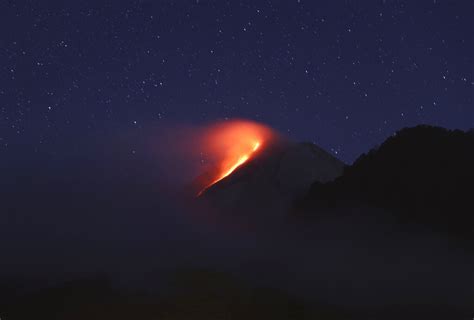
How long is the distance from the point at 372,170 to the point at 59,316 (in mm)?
42222

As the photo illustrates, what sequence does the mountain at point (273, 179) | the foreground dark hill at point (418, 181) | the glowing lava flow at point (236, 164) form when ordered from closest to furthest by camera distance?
the foreground dark hill at point (418, 181), the mountain at point (273, 179), the glowing lava flow at point (236, 164)

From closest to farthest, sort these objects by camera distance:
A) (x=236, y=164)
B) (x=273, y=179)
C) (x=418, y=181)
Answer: (x=418, y=181) → (x=273, y=179) → (x=236, y=164)

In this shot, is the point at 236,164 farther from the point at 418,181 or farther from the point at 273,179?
the point at 418,181

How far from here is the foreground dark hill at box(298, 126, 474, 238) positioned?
65.7m

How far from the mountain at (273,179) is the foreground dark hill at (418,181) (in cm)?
1235

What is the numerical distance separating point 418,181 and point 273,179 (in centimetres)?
3354

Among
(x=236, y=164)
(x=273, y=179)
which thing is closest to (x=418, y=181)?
(x=273, y=179)

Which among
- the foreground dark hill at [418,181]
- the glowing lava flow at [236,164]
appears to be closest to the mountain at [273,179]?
the glowing lava flow at [236,164]

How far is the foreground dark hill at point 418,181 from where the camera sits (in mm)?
65688

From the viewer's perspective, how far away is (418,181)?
2763 inches

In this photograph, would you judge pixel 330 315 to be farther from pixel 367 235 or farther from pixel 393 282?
pixel 367 235

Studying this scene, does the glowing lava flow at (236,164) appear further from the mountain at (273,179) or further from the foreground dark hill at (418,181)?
the foreground dark hill at (418,181)

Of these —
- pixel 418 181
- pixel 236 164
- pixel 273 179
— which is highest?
pixel 236 164

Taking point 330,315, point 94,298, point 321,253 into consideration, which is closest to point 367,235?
point 321,253
